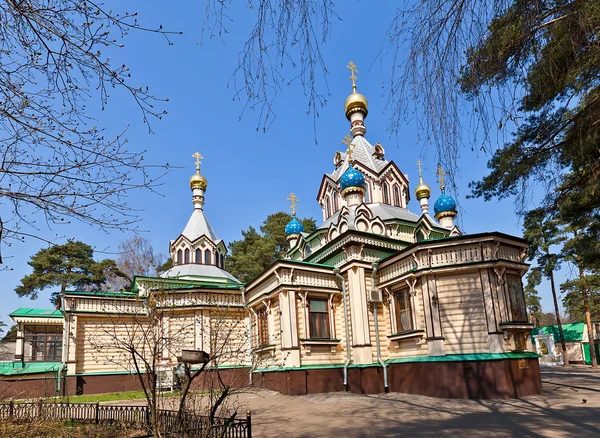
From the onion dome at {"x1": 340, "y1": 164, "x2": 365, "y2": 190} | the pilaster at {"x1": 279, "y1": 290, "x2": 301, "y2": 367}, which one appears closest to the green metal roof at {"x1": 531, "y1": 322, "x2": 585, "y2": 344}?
the onion dome at {"x1": 340, "y1": 164, "x2": 365, "y2": 190}

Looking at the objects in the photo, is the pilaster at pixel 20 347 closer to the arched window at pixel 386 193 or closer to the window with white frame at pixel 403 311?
the window with white frame at pixel 403 311

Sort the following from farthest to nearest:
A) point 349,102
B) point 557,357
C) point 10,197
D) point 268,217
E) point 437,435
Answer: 1. point 268,217
2. point 557,357
3. point 349,102
4. point 437,435
5. point 10,197

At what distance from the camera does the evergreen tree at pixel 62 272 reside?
39469 mm

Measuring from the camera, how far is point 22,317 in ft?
79.2

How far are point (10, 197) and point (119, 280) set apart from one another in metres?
40.9

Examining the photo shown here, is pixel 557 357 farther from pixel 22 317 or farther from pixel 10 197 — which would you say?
pixel 10 197

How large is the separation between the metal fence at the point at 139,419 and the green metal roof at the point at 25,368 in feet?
38.8

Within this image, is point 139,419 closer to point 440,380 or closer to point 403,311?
point 440,380

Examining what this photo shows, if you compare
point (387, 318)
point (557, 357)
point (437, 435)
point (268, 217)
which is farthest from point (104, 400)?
point (557, 357)

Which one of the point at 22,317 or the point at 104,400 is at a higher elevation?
the point at 22,317

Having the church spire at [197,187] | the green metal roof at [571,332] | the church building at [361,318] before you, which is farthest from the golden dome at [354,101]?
the green metal roof at [571,332]

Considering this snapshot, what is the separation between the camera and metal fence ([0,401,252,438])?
6516 millimetres

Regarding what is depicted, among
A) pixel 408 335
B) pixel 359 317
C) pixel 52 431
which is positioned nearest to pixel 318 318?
pixel 359 317

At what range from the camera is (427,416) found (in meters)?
10.5
